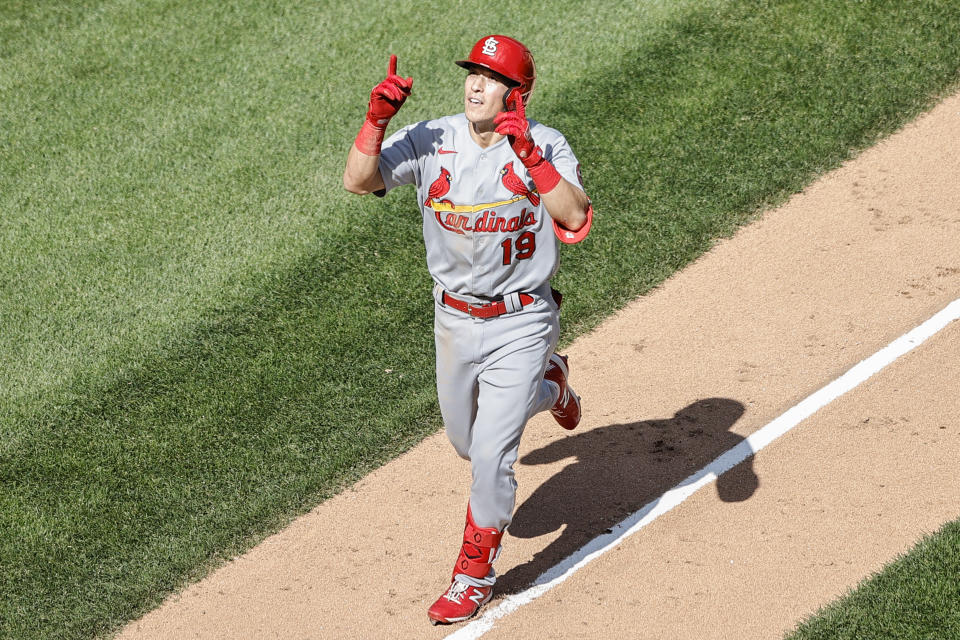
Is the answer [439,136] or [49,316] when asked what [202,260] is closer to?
[49,316]

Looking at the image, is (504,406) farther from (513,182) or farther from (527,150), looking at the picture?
(527,150)

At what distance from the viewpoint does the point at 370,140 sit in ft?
16.2

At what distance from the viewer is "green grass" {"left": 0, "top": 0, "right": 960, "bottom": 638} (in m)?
6.45

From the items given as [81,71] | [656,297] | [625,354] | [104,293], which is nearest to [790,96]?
[656,297]

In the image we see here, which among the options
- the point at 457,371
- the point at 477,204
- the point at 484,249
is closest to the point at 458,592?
the point at 457,371

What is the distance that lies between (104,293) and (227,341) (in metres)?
1.26

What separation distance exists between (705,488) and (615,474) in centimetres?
51

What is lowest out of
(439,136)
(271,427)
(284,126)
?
(271,427)

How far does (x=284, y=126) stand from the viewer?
9.62 meters

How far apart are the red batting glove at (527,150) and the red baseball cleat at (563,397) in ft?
4.59

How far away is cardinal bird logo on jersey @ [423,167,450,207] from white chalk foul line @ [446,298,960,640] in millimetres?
1945

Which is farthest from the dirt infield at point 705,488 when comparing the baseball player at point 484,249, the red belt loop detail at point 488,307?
the red belt loop detail at point 488,307

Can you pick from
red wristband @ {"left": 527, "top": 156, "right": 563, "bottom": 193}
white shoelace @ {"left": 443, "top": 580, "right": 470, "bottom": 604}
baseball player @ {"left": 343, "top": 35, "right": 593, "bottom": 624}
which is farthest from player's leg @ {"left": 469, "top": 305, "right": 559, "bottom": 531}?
red wristband @ {"left": 527, "top": 156, "right": 563, "bottom": 193}

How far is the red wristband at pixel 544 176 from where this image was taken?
4.63 m
